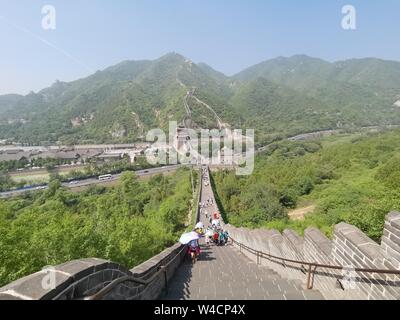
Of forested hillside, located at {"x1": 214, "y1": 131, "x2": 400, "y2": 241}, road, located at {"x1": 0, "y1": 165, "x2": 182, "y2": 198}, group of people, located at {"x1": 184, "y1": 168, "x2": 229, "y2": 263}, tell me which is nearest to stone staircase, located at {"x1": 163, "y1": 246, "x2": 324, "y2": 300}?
group of people, located at {"x1": 184, "y1": 168, "x2": 229, "y2": 263}

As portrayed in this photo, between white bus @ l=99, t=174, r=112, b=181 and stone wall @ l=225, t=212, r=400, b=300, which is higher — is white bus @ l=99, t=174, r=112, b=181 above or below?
below

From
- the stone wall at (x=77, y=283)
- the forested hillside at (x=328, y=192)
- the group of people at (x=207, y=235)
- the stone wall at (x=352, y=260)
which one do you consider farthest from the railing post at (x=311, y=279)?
the forested hillside at (x=328, y=192)

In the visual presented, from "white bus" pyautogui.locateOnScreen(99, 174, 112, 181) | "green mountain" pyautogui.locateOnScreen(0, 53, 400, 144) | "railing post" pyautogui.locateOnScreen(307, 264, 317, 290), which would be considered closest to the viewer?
"railing post" pyautogui.locateOnScreen(307, 264, 317, 290)

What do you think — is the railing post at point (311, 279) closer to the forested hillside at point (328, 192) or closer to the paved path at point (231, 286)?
the paved path at point (231, 286)

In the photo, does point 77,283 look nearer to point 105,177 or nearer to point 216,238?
point 216,238

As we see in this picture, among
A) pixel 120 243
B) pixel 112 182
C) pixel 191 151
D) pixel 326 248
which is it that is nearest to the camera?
pixel 326 248

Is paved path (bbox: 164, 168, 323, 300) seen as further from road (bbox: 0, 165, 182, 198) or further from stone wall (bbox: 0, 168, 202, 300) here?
road (bbox: 0, 165, 182, 198)

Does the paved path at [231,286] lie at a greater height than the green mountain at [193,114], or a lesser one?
lesser

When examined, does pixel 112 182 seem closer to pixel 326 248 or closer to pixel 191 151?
pixel 191 151
